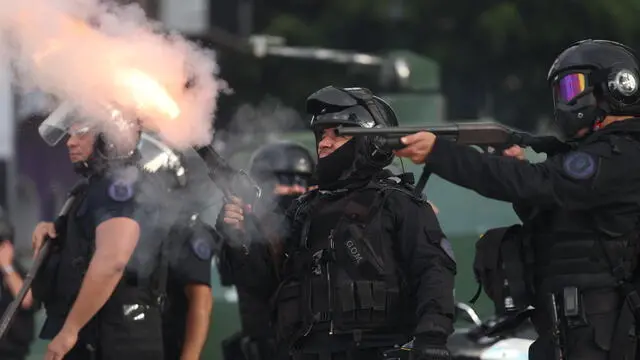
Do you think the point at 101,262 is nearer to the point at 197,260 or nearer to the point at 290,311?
the point at 197,260

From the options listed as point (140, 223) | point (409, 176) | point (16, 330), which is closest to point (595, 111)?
point (409, 176)

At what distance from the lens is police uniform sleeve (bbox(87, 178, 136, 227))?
227 inches

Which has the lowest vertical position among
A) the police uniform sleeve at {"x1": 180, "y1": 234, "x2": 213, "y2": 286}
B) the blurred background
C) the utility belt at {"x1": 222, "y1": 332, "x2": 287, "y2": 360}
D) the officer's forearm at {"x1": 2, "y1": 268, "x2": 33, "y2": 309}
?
the utility belt at {"x1": 222, "y1": 332, "x2": 287, "y2": 360}

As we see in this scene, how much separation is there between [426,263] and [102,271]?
1.54 m

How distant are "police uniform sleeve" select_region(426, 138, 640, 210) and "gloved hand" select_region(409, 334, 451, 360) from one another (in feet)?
1.92

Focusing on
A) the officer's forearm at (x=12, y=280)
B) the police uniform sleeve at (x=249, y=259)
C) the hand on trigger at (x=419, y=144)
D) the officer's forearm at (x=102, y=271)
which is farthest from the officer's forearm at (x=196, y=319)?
the hand on trigger at (x=419, y=144)

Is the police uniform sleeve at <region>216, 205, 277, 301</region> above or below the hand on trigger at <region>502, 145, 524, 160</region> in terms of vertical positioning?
below

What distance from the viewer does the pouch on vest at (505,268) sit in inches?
196

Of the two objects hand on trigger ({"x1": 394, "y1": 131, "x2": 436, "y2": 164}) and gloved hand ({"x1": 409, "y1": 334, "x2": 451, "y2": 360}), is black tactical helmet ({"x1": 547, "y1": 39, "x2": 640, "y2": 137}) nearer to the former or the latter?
hand on trigger ({"x1": 394, "y1": 131, "x2": 436, "y2": 164})

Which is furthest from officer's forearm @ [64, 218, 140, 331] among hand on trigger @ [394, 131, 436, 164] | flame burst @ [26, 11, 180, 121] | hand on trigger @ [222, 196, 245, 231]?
hand on trigger @ [394, 131, 436, 164]

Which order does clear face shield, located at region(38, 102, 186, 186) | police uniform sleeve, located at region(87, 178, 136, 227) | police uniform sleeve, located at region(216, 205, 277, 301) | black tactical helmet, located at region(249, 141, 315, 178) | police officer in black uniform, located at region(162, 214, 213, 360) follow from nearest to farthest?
1. police uniform sleeve, located at region(216, 205, 277, 301)
2. police uniform sleeve, located at region(87, 178, 136, 227)
3. clear face shield, located at region(38, 102, 186, 186)
4. police officer in black uniform, located at region(162, 214, 213, 360)
5. black tactical helmet, located at region(249, 141, 315, 178)

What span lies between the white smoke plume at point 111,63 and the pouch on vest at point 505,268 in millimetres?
1417

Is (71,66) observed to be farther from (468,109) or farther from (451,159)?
(468,109)

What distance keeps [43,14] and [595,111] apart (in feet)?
8.49
